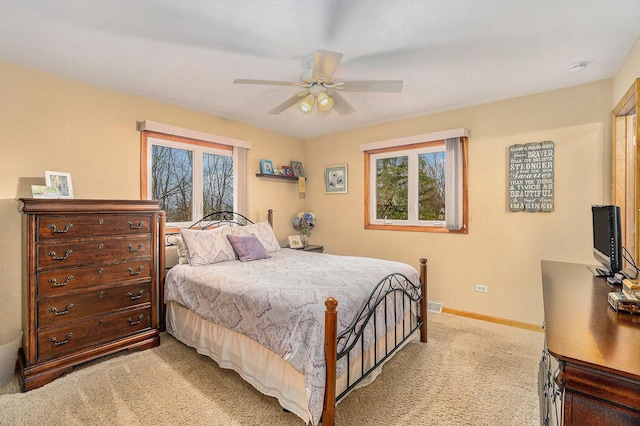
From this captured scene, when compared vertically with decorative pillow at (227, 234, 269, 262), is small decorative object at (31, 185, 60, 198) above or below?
above

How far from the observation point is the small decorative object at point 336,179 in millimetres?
4629

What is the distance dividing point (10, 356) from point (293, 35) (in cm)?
320

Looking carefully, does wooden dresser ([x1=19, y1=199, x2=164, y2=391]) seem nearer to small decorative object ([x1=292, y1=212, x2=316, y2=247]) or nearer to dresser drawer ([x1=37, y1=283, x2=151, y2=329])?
dresser drawer ([x1=37, y1=283, x2=151, y2=329])

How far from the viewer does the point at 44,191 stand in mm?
2418

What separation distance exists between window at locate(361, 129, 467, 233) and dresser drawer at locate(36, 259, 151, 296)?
116 inches

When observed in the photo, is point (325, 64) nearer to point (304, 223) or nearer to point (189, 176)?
point (189, 176)

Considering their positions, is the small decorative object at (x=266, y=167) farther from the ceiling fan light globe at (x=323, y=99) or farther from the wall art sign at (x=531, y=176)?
the wall art sign at (x=531, y=176)

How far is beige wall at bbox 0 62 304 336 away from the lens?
2.44 m

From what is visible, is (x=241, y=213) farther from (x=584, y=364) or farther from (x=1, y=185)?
(x=584, y=364)

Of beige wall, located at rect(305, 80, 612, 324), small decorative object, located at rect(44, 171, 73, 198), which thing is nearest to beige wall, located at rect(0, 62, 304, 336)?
small decorative object, located at rect(44, 171, 73, 198)

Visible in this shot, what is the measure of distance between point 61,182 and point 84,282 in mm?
942

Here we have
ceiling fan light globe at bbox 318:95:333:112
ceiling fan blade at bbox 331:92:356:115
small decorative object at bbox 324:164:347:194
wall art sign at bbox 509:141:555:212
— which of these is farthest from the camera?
small decorative object at bbox 324:164:347:194

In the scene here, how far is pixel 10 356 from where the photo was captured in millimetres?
2234

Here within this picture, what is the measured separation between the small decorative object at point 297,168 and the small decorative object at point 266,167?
52cm
